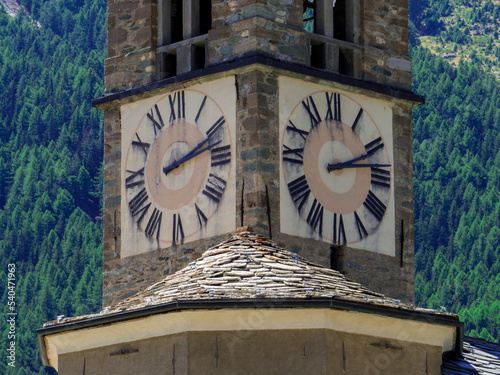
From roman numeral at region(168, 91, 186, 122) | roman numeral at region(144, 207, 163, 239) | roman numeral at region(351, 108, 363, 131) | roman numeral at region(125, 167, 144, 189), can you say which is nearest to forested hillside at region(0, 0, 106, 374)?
roman numeral at region(125, 167, 144, 189)

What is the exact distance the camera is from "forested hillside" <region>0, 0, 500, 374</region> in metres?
87.7

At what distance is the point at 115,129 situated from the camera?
32.8 m

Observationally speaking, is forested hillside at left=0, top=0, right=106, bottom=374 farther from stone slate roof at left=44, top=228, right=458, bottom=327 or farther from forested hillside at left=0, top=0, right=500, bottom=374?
stone slate roof at left=44, top=228, right=458, bottom=327

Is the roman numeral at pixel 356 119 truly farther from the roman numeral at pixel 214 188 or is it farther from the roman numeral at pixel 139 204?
the roman numeral at pixel 139 204

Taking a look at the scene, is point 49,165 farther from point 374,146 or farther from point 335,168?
point 335,168

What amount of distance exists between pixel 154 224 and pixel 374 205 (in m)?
3.95

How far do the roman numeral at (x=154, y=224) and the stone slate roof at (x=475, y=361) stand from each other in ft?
18.8

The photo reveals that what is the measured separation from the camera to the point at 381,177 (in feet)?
106

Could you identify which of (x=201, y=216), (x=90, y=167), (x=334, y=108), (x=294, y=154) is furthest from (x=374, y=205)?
(x=90, y=167)

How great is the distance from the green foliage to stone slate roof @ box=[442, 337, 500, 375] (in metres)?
33.7

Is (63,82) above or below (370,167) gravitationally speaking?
above

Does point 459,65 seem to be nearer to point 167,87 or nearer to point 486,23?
point 486,23

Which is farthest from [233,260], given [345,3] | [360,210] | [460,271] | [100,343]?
[460,271]

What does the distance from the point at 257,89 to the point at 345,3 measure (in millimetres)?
3618
